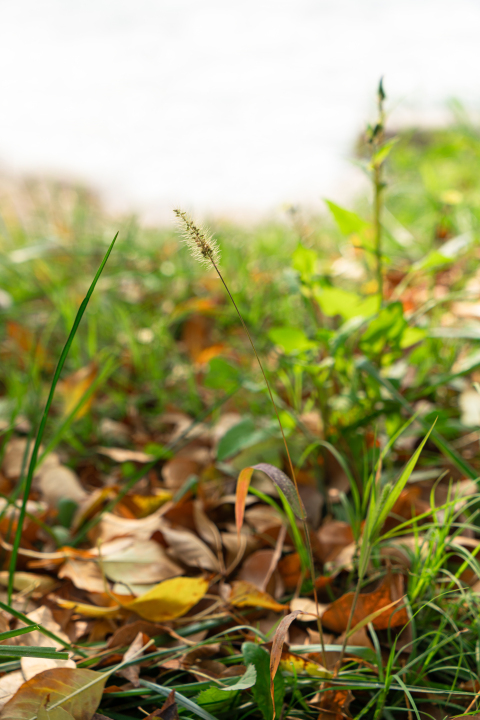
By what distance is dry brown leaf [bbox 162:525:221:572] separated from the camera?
3.13 ft

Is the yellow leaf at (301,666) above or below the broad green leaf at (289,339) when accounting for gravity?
below

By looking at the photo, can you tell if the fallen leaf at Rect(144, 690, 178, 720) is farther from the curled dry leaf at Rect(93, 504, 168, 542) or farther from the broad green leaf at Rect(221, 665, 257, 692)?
the curled dry leaf at Rect(93, 504, 168, 542)

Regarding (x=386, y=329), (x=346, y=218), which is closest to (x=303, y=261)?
(x=346, y=218)

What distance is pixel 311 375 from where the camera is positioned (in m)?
1.04

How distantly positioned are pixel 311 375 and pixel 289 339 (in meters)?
0.09

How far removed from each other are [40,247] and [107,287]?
36cm

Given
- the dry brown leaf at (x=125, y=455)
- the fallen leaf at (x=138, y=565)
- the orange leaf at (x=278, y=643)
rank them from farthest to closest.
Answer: the dry brown leaf at (x=125, y=455), the fallen leaf at (x=138, y=565), the orange leaf at (x=278, y=643)

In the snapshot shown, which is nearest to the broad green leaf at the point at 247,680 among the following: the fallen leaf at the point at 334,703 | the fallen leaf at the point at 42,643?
the fallen leaf at the point at 334,703

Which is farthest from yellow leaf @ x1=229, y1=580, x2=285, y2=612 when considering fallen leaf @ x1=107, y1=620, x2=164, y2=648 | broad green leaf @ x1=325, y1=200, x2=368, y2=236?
broad green leaf @ x1=325, y1=200, x2=368, y2=236

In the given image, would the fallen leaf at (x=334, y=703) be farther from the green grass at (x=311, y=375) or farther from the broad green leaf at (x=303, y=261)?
the broad green leaf at (x=303, y=261)

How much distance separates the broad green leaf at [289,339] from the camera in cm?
107

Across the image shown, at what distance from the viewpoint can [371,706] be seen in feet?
2.35

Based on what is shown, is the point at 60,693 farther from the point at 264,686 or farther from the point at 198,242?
the point at 198,242

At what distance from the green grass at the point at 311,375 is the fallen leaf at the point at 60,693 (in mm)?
52
